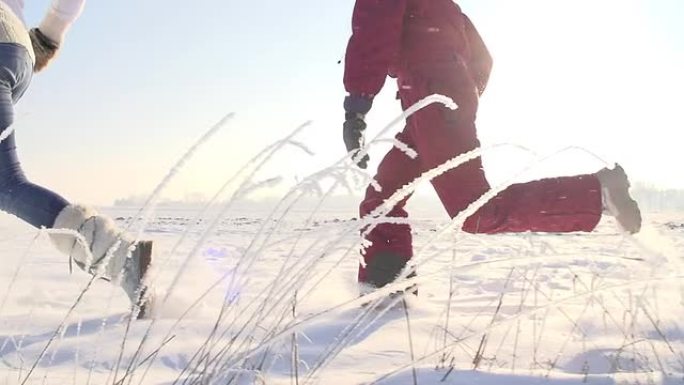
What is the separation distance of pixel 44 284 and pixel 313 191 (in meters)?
2.92

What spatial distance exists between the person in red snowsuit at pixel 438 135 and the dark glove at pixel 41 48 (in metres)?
1.08

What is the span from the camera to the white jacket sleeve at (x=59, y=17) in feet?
8.73

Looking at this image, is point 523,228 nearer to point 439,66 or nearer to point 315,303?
point 439,66

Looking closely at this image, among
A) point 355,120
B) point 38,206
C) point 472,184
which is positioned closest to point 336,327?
point 472,184

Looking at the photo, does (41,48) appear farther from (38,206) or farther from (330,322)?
(330,322)

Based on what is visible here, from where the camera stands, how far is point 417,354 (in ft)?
6.11

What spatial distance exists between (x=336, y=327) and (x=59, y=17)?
1.48 metres

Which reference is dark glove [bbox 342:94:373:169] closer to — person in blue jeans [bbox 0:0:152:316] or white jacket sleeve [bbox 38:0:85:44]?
person in blue jeans [bbox 0:0:152:316]

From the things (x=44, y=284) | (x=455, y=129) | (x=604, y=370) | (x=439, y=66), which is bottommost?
(x=44, y=284)

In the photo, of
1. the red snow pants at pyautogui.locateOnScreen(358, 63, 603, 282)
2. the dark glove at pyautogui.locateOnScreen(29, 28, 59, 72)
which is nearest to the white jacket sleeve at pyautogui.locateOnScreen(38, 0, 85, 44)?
the dark glove at pyautogui.locateOnScreen(29, 28, 59, 72)

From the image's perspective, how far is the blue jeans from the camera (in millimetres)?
2273

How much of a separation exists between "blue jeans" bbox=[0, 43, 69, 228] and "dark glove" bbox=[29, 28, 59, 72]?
39 cm

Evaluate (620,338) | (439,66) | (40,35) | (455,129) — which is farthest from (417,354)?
(40,35)

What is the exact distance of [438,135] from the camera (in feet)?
8.79
